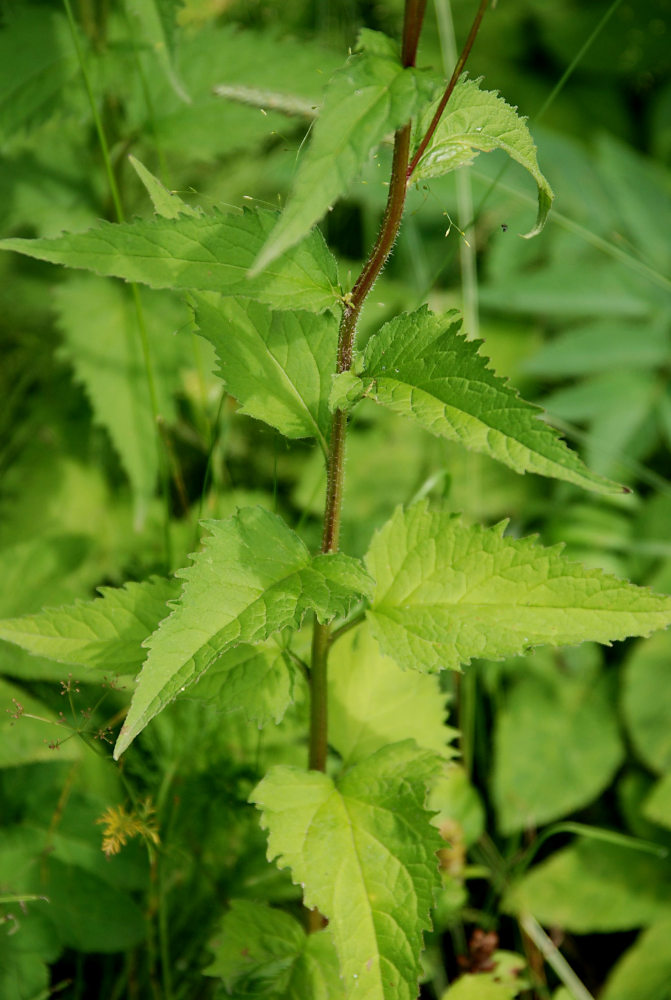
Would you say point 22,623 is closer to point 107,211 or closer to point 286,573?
point 286,573

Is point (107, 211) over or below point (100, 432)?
over

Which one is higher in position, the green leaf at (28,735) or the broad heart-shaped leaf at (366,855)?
the broad heart-shaped leaf at (366,855)

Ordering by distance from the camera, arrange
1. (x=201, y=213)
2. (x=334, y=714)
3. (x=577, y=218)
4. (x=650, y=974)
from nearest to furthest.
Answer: (x=201, y=213) → (x=334, y=714) → (x=650, y=974) → (x=577, y=218)

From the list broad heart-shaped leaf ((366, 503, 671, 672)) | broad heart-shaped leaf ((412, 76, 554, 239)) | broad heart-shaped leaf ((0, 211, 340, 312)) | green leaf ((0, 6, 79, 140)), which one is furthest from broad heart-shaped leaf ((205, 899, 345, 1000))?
green leaf ((0, 6, 79, 140))

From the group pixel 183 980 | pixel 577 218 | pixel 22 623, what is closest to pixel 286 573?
pixel 22 623

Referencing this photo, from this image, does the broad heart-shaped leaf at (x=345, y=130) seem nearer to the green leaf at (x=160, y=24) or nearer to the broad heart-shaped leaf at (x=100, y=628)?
the broad heart-shaped leaf at (x=100, y=628)

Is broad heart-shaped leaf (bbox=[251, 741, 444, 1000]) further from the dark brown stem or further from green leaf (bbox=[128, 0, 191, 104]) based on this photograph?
green leaf (bbox=[128, 0, 191, 104])

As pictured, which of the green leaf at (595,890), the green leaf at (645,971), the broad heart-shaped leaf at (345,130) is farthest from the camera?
the green leaf at (595,890)

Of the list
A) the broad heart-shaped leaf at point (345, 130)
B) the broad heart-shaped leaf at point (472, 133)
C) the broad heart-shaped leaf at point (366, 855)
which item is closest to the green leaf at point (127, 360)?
the broad heart-shaped leaf at point (366, 855)
